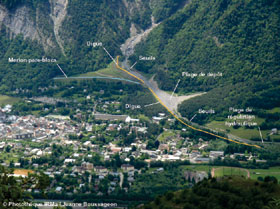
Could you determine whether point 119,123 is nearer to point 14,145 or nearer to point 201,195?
point 14,145

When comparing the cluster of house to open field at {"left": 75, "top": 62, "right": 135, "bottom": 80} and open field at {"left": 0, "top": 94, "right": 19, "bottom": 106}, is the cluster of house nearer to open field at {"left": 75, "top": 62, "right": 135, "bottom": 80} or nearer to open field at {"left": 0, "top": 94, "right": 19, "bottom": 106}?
open field at {"left": 0, "top": 94, "right": 19, "bottom": 106}

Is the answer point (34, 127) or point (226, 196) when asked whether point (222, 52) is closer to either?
point (34, 127)

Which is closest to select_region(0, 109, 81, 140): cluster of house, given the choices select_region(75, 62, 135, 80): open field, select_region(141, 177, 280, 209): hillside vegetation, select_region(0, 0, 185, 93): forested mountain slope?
select_region(0, 0, 185, 93): forested mountain slope

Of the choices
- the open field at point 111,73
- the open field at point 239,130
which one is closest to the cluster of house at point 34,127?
the open field at point 111,73

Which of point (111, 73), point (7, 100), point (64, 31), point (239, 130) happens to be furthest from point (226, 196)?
point (64, 31)

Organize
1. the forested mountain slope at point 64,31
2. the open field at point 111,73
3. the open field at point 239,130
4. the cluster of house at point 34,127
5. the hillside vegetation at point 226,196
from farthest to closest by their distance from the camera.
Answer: the forested mountain slope at point 64,31, the open field at point 111,73, the cluster of house at point 34,127, the open field at point 239,130, the hillside vegetation at point 226,196

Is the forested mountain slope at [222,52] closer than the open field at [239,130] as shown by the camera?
No

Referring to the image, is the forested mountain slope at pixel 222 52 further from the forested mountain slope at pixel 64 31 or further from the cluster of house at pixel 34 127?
the cluster of house at pixel 34 127

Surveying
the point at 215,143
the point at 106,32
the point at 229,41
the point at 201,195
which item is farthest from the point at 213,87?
the point at 201,195
